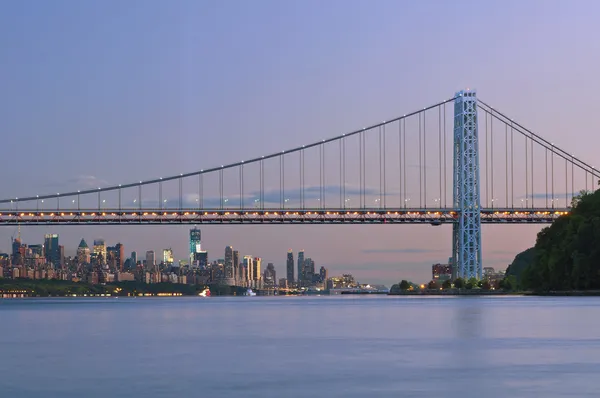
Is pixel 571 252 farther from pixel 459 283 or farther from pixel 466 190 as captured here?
pixel 459 283

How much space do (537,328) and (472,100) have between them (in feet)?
209

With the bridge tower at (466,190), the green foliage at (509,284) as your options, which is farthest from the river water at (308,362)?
the green foliage at (509,284)

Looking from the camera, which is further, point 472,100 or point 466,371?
point 472,100

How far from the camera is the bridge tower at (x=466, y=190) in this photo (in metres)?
88.9

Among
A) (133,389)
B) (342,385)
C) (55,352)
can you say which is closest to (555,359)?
(342,385)

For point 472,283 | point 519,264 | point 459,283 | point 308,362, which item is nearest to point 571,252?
point 472,283

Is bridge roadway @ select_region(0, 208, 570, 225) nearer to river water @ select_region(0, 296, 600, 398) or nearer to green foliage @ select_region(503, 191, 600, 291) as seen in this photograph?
green foliage @ select_region(503, 191, 600, 291)

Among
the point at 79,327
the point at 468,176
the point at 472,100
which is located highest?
the point at 472,100

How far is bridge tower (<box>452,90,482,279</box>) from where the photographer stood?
88.9 metres

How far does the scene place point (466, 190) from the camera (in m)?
90.4

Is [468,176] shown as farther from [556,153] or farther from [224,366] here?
[224,366]

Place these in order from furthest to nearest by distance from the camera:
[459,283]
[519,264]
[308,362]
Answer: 1. [519,264]
2. [459,283]
3. [308,362]

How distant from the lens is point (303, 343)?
85.0ft

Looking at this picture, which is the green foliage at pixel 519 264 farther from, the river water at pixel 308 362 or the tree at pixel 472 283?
the river water at pixel 308 362
